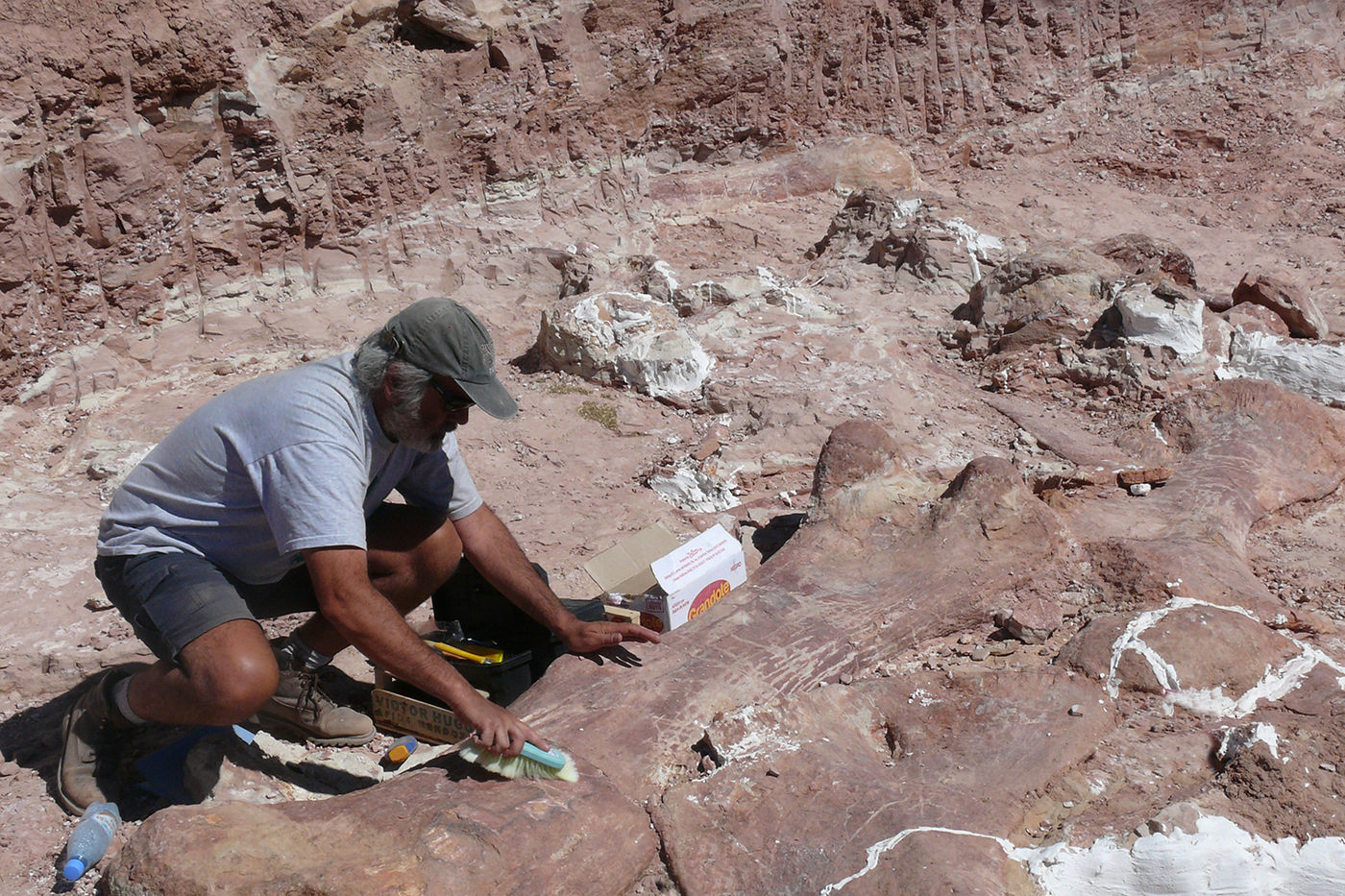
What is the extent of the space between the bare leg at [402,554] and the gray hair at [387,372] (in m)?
0.54

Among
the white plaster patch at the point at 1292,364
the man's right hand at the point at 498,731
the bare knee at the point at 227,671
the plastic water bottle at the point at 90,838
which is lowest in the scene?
the white plaster patch at the point at 1292,364

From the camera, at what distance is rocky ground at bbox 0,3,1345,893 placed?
2213mm

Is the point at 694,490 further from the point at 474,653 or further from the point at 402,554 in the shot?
the point at 402,554

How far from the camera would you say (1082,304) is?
5.00 m

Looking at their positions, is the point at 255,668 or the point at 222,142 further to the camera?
the point at 222,142

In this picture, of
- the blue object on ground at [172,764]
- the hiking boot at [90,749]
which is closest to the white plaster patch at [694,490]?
the blue object on ground at [172,764]

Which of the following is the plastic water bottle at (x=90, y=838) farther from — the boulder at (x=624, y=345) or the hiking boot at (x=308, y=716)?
the boulder at (x=624, y=345)

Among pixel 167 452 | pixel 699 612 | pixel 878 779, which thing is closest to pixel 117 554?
pixel 167 452

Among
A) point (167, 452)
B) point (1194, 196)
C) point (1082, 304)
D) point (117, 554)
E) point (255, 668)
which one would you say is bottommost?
point (1194, 196)

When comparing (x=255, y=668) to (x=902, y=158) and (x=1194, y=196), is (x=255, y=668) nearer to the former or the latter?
(x=902, y=158)

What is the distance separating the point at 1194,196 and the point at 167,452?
7413 millimetres

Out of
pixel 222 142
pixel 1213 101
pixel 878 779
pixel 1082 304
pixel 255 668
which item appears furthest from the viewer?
pixel 1213 101

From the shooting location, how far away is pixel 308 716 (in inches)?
113

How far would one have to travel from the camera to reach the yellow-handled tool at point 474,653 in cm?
286
